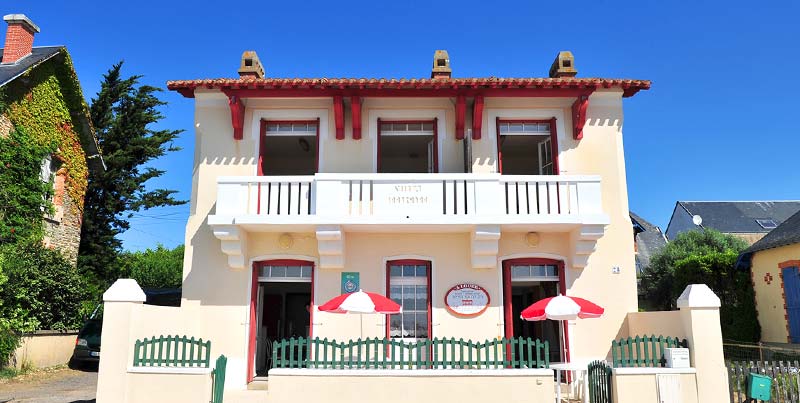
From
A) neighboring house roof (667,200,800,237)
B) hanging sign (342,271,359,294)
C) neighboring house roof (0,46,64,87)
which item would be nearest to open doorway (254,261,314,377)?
hanging sign (342,271,359,294)

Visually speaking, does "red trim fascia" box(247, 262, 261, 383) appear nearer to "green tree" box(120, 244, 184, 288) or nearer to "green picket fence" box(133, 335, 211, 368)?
"green picket fence" box(133, 335, 211, 368)

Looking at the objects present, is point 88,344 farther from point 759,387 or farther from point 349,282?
point 759,387

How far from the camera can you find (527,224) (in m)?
11.0

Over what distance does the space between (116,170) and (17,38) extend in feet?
23.3

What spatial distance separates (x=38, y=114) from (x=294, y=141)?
893 centimetres

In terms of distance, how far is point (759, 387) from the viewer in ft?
30.0

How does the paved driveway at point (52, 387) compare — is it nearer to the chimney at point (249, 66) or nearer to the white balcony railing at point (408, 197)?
the white balcony railing at point (408, 197)

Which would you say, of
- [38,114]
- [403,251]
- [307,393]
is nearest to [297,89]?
[403,251]

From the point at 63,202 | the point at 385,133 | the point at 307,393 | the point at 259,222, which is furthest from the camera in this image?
the point at 63,202

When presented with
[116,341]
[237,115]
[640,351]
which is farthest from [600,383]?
[237,115]

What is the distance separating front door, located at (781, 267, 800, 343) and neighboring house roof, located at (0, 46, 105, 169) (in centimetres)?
2247

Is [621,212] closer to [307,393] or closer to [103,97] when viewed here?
[307,393]

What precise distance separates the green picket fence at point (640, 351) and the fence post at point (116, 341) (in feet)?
24.2

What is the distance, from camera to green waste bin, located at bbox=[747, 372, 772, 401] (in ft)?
29.8
